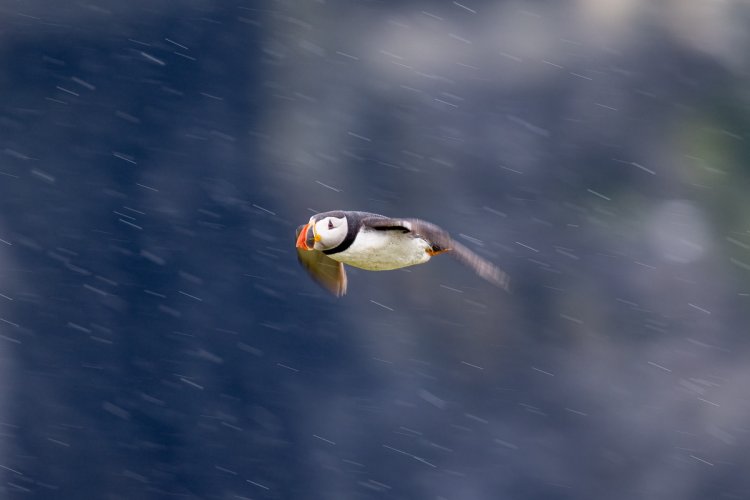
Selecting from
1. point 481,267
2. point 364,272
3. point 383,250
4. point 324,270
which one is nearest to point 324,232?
point 383,250

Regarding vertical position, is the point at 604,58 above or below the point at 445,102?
above

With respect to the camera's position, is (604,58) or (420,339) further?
(604,58)

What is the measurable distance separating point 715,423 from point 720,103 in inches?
160

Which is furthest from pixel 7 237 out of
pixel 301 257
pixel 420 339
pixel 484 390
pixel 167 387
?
pixel 301 257

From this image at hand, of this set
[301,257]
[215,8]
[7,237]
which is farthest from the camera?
[215,8]

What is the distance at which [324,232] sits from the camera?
5629mm

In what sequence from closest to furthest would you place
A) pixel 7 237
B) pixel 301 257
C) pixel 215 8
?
1. pixel 301 257
2. pixel 7 237
3. pixel 215 8

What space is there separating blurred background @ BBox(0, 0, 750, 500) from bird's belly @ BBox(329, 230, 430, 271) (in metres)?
6.65

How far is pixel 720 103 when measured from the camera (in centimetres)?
1422

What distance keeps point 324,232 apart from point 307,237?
191 millimetres

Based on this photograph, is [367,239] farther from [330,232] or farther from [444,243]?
[444,243]

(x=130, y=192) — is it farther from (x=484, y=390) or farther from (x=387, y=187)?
(x=484, y=390)

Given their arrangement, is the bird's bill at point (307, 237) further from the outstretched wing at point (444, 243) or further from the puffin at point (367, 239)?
the outstretched wing at point (444, 243)

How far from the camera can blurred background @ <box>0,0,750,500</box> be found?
41.3 feet
